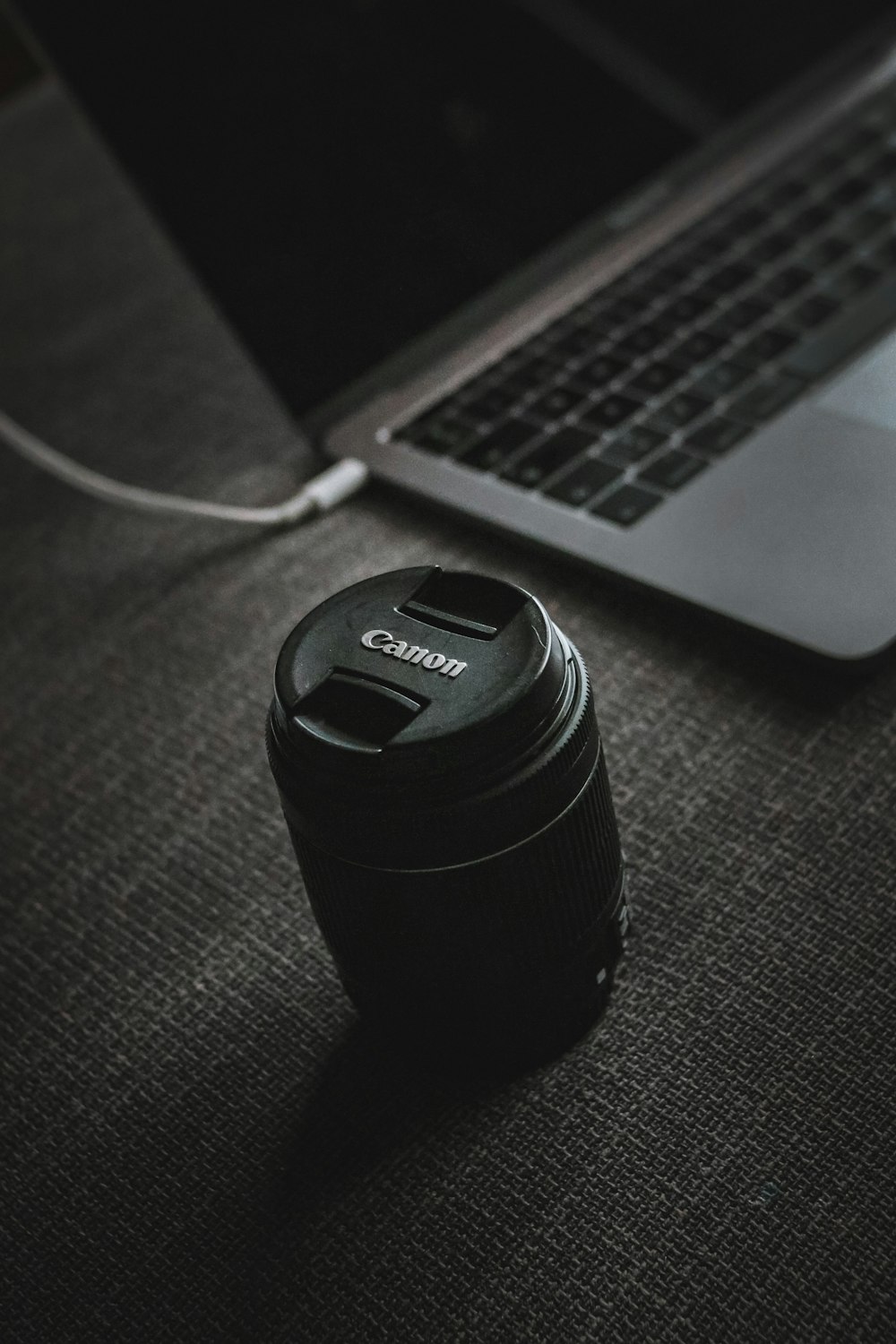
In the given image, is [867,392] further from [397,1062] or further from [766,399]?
[397,1062]

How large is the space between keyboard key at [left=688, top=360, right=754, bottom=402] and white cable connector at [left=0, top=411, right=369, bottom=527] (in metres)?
0.16

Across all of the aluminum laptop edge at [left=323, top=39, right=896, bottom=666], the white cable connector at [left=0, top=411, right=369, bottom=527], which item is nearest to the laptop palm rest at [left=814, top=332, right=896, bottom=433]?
the aluminum laptop edge at [left=323, top=39, right=896, bottom=666]

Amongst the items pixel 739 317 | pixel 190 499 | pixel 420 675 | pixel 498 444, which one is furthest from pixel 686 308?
pixel 420 675

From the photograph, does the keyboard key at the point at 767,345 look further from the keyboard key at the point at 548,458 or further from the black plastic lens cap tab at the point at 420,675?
the black plastic lens cap tab at the point at 420,675

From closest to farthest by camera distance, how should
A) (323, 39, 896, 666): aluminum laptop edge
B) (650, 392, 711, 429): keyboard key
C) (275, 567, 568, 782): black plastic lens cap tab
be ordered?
(275, 567, 568, 782): black plastic lens cap tab
(323, 39, 896, 666): aluminum laptop edge
(650, 392, 711, 429): keyboard key

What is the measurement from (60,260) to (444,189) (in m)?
0.44

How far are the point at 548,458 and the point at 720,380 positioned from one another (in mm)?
94

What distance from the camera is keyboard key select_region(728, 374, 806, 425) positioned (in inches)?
23.6

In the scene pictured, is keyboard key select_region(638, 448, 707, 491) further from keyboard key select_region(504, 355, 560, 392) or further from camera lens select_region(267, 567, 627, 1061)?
camera lens select_region(267, 567, 627, 1061)

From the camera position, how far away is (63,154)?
3.84 feet

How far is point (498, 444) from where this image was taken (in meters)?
0.62

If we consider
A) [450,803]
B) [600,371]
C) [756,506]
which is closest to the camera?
[450,803]

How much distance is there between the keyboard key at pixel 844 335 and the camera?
0.62 meters

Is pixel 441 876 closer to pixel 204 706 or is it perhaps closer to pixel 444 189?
pixel 204 706
